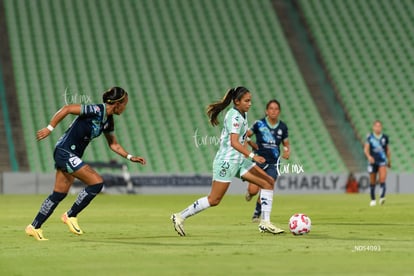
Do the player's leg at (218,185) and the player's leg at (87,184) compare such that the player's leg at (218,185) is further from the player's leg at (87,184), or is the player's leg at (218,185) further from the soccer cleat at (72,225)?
the soccer cleat at (72,225)

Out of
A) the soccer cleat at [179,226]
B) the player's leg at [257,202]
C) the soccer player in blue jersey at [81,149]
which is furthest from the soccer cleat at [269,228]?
the player's leg at [257,202]

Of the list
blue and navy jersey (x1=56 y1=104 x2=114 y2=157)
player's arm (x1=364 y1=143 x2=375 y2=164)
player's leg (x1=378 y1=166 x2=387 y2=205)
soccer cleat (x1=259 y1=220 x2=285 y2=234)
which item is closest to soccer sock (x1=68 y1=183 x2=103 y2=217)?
blue and navy jersey (x1=56 y1=104 x2=114 y2=157)

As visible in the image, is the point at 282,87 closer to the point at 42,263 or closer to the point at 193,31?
the point at 193,31

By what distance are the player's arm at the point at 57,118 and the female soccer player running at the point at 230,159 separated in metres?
2.03

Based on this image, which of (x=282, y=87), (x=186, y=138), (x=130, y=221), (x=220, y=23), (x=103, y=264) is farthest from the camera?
(x=220, y=23)

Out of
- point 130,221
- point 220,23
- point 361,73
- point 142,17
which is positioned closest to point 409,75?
point 361,73

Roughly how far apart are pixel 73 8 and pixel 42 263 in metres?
31.5

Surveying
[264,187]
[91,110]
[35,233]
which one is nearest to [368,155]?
[264,187]

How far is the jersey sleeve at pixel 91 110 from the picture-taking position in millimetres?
Answer: 12570

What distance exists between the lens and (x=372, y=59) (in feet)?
132

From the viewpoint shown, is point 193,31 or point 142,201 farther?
point 193,31

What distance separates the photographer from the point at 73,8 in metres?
40.1

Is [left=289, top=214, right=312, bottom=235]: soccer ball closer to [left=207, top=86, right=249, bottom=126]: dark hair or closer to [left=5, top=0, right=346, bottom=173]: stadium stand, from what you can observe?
[left=207, top=86, right=249, bottom=126]: dark hair

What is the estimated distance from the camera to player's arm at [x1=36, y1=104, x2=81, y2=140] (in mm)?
11938
